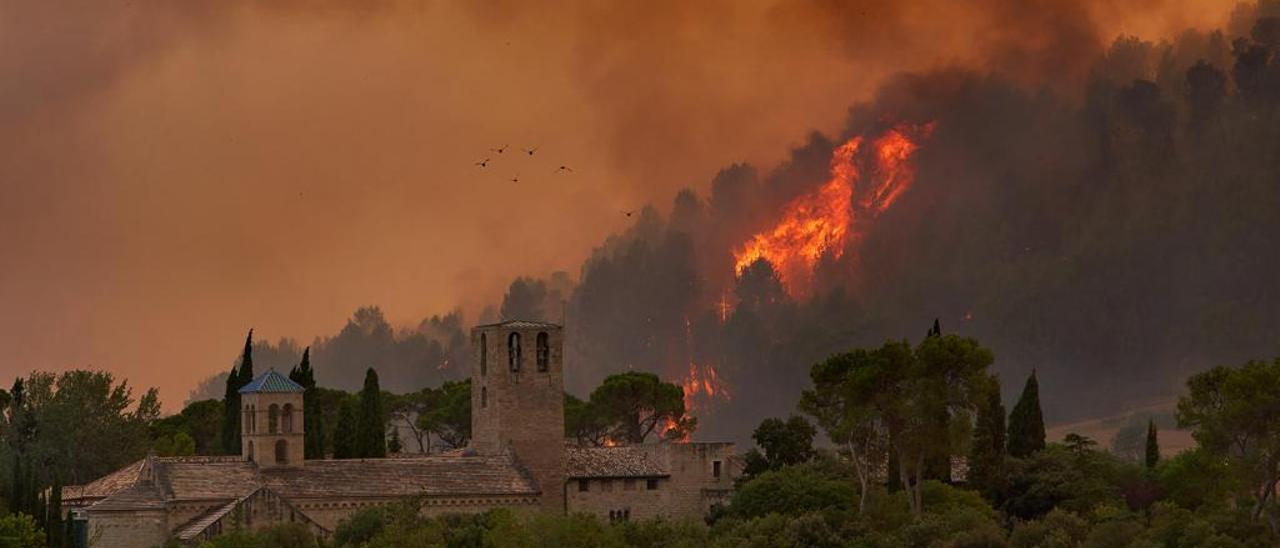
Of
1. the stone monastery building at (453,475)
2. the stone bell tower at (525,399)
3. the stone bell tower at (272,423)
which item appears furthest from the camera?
the stone bell tower at (525,399)

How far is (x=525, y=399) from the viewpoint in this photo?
81.5 meters

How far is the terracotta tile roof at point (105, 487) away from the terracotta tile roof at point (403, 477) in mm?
5145

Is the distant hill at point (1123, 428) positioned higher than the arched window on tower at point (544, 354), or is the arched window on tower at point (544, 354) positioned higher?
the arched window on tower at point (544, 354)

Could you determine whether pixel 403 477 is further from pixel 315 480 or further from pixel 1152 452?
pixel 1152 452

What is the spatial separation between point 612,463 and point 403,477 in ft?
33.1

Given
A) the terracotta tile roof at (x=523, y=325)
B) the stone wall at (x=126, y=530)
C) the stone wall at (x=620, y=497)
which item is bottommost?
the stone wall at (x=126, y=530)

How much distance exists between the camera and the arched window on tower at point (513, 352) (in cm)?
8206

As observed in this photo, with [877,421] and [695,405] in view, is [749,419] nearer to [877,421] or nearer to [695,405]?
[695,405]

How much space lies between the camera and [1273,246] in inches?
4508

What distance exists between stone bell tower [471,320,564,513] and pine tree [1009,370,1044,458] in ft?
61.7

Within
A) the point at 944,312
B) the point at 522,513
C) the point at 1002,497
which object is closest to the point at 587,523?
the point at 522,513

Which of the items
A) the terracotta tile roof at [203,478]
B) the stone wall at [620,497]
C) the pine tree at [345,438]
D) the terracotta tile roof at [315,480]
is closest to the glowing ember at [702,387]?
the pine tree at [345,438]

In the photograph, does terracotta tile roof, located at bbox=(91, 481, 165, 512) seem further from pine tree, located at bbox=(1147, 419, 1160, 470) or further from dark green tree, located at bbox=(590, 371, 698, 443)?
pine tree, located at bbox=(1147, 419, 1160, 470)

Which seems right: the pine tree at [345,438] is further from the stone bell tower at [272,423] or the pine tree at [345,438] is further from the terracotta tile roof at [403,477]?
the stone bell tower at [272,423]
